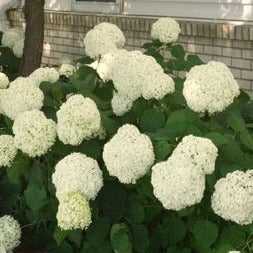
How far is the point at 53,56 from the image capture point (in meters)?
9.94

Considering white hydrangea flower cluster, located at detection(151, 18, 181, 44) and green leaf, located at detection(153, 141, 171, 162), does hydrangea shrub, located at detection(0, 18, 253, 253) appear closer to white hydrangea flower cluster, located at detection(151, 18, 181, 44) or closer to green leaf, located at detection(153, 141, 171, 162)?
green leaf, located at detection(153, 141, 171, 162)

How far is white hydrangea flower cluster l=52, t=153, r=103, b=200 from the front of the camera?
2830 millimetres

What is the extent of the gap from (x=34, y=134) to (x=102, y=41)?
995 mm

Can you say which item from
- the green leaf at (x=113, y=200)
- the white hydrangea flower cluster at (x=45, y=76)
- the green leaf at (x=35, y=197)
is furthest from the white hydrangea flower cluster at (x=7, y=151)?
the white hydrangea flower cluster at (x=45, y=76)

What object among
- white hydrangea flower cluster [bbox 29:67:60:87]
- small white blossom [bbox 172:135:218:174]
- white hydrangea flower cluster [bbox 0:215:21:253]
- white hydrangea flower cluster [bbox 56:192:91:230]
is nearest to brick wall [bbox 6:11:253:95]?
white hydrangea flower cluster [bbox 29:67:60:87]

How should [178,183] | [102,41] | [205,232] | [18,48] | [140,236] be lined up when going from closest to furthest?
1. [178,183]
2. [205,232]
3. [140,236]
4. [102,41]
5. [18,48]

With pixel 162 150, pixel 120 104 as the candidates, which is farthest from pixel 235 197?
pixel 120 104

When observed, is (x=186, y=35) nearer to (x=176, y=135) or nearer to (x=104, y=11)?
(x=104, y=11)

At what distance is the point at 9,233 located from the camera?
3.40 meters

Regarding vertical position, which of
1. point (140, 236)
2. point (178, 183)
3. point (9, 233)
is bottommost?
point (9, 233)

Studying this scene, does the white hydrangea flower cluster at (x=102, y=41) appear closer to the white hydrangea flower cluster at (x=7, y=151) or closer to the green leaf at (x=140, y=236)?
the white hydrangea flower cluster at (x=7, y=151)

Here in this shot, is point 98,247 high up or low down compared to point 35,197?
down

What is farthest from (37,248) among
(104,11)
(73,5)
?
(73,5)

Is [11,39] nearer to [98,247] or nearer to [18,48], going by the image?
[18,48]
